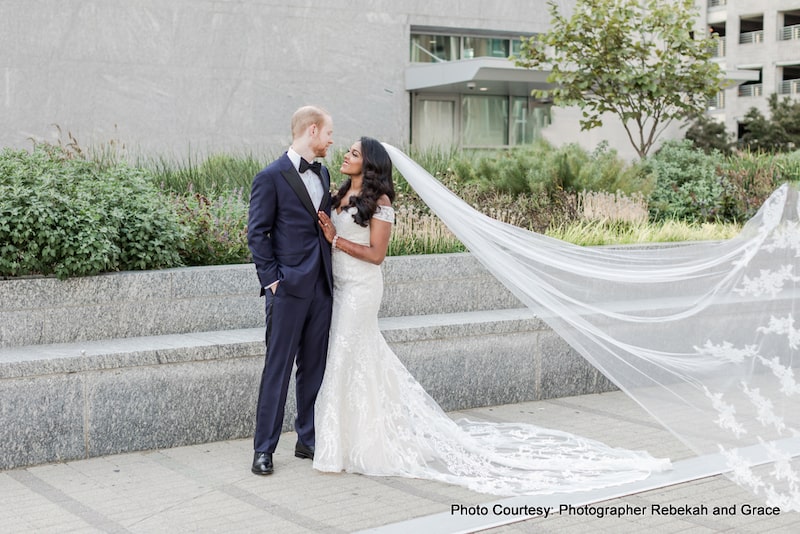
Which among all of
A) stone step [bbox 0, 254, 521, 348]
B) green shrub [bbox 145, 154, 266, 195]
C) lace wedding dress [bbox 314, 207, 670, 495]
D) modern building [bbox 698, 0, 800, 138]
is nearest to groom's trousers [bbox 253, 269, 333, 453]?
lace wedding dress [bbox 314, 207, 670, 495]

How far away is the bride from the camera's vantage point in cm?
593

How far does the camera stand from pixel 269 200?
586 cm

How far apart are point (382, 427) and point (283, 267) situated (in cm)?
113

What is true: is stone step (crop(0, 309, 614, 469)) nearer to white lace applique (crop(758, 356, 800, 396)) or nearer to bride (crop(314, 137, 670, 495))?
bride (crop(314, 137, 670, 495))

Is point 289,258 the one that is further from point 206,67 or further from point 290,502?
point 206,67

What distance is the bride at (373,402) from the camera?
5.93 meters

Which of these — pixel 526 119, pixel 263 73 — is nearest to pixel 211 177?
pixel 263 73

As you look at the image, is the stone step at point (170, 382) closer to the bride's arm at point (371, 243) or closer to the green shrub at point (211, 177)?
the bride's arm at point (371, 243)

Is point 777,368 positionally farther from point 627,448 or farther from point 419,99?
point 419,99

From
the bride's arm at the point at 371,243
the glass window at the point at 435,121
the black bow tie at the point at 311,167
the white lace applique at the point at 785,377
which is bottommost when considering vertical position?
the white lace applique at the point at 785,377

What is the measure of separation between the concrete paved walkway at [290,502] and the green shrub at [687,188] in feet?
22.1

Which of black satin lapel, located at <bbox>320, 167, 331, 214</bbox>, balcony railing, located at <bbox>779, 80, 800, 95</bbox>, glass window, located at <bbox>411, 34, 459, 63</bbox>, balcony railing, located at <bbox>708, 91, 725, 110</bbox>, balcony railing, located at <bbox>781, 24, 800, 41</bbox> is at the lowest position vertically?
black satin lapel, located at <bbox>320, 167, 331, 214</bbox>

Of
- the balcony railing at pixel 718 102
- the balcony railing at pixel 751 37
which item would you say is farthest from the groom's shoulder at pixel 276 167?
the balcony railing at pixel 718 102

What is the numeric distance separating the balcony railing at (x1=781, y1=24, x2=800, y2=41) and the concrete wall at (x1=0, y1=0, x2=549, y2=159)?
114 ft
